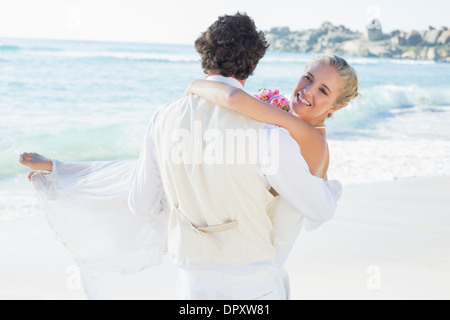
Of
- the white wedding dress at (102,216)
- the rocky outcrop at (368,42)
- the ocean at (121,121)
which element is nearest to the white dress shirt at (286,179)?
the white wedding dress at (102,216)

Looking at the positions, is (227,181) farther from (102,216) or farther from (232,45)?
(102,216)

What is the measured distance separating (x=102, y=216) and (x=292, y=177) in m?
1.34

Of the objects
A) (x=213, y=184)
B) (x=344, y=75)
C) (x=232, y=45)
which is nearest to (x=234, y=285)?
(x=213, y=184)

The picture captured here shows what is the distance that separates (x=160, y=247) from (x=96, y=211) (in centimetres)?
38

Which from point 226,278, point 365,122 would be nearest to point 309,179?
point 226,278

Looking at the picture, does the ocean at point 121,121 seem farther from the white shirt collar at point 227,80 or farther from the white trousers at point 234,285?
the white trousers at point 234,285

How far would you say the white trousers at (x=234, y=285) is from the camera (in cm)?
198

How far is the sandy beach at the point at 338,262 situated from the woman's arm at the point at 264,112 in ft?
4.88

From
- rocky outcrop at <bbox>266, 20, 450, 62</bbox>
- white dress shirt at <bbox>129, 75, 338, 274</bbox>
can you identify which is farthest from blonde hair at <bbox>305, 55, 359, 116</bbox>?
rocky outcrop at <bbox>266, 20, 450, 62</bbox>

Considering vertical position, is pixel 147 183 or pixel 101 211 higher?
pixel 147 183

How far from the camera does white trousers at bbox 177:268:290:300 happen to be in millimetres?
1979

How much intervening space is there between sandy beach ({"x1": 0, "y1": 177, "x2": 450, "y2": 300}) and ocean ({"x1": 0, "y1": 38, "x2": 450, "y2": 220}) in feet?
3.87

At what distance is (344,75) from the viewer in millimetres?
2334

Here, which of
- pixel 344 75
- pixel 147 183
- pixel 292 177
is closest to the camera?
pixel 292 177
